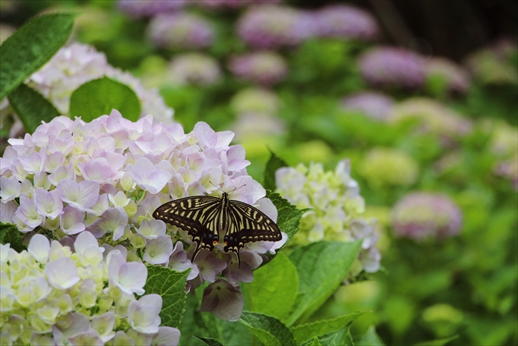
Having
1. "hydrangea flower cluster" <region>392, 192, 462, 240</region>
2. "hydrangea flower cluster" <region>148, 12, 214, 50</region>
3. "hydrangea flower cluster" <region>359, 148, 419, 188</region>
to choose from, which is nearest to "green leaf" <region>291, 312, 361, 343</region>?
"hydrangea flower cluster" <region>392, 192, 462, 240</region>

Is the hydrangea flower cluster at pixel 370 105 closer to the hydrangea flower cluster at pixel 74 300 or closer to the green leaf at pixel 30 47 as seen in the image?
the green leaf at pixel 30 47

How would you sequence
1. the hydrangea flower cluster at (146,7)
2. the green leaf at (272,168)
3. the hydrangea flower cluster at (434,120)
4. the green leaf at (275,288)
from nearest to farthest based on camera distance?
the green leaf at (275,288)
the green leaf at (272,168)
the hydrangea flower cluster at (434,120)
the hydrangea flower cluster at (146,7)

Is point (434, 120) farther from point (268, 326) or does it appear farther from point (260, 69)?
point (268, 326)

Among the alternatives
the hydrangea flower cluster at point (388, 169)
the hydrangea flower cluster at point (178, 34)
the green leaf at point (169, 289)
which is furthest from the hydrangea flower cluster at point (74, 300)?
the hydrangea flower cluster at point (178, 34)

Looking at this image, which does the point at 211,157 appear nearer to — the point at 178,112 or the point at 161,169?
the point at 161,169

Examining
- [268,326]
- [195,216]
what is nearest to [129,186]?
[195,216]

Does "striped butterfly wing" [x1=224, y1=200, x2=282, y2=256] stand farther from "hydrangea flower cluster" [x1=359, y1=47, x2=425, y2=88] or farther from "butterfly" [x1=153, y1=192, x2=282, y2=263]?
"hydrangea flower cluster" [x1=359, y1=47, x2=425, y2=88]
